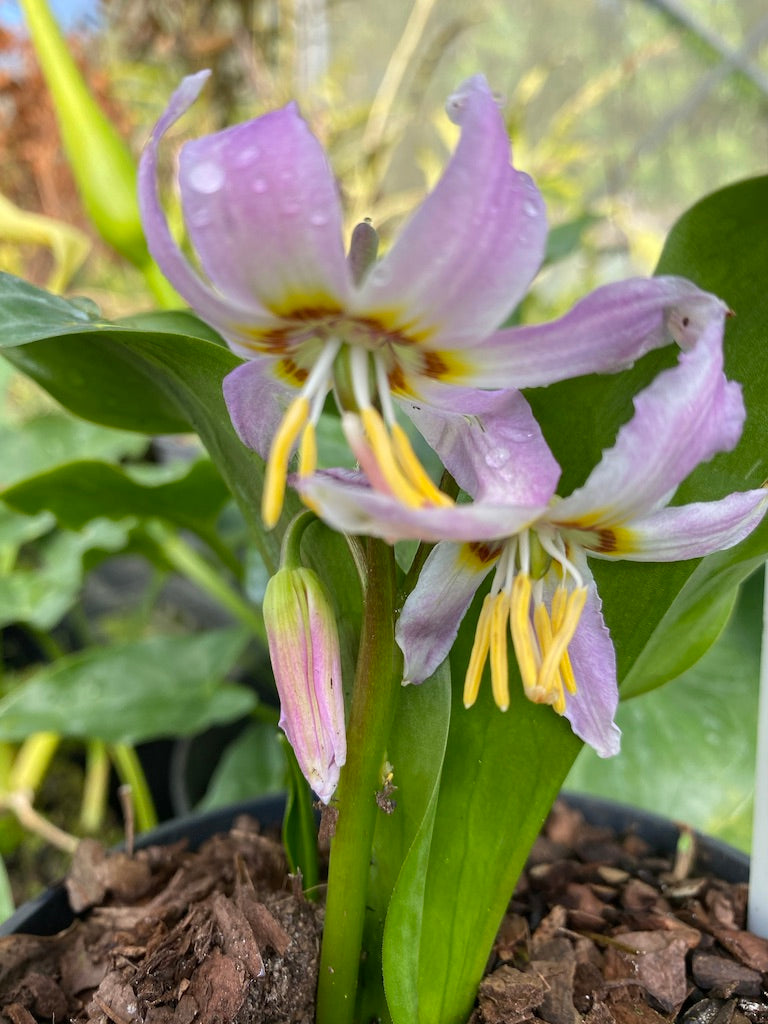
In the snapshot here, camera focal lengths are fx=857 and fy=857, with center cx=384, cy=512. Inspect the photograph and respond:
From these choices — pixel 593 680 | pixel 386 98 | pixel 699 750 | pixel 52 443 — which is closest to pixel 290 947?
pixel 593 680

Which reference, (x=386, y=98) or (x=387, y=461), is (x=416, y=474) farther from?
(x=386, y=98)

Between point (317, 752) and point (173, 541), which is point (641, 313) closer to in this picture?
point (317, 752)

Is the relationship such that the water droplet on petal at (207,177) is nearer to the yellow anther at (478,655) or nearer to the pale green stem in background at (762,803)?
the yellow anther at (478,655)

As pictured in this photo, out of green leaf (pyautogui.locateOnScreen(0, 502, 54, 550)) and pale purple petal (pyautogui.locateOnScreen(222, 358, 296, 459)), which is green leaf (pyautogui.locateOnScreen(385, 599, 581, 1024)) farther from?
green leaf (pyautogui.locateOnScreen(0, 502, 54, 550))

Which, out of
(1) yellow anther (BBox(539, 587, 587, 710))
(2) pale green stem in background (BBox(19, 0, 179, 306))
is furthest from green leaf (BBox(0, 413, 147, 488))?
(1) yellow anther (BBox(539, 587, 587, 710))

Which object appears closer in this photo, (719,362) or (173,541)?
(719,362)

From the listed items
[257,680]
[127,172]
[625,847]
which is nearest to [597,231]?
[257,680]
